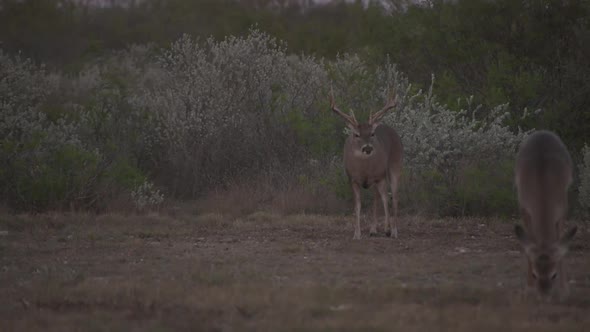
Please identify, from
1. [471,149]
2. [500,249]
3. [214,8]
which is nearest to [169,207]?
[471,149]

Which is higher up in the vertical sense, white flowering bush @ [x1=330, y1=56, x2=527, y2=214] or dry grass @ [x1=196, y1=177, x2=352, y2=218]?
white flowering bush @ [x1=330, y1=56, x2=527, y2=214]

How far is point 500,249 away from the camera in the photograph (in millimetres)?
11367

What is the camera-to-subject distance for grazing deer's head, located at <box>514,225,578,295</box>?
791 centimetres

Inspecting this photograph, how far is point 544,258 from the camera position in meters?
7.94

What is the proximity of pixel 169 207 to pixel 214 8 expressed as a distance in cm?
2994

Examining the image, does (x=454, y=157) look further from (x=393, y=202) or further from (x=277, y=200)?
(x=277, y=200)

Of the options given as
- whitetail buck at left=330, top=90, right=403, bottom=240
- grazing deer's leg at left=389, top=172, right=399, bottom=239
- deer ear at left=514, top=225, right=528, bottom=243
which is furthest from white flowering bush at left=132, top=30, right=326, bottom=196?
deer ear at left=514, top=225, right=528, bottom=243

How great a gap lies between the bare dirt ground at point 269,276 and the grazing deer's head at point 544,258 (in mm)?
206

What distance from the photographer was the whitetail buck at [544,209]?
7969 mm

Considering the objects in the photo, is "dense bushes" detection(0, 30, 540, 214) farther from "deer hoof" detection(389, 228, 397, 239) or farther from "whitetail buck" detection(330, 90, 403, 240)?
"deer hoof" detection(389, 228, 397, 239)

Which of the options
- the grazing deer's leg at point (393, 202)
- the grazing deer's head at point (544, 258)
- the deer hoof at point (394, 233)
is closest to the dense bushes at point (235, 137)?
the grazing deer's leg at point (393, 202)

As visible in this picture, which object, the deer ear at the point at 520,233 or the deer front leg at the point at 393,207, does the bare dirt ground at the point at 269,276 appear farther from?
the deer ear at the point at 520,233

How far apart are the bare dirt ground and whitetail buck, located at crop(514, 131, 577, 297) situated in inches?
11.1

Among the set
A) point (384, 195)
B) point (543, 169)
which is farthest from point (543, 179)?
point (384, 195)
